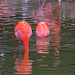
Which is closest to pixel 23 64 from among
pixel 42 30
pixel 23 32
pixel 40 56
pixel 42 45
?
pixel 40 56

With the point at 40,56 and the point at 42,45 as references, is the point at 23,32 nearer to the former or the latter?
the point at 40,56

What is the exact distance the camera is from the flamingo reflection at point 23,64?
3.88 meters

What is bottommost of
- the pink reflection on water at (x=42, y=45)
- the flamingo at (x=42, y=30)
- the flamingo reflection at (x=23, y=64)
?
the flamingo reflection at (x=23, y=64)

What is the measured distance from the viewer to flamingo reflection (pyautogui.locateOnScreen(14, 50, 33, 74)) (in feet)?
12.7

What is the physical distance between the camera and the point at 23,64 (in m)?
4.24

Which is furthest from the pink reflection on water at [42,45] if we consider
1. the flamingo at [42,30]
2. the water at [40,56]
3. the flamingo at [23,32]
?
the flamingo at [23,32]

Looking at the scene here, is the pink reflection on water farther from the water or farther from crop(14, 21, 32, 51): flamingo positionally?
crop(14, 21, 32, 51): flamingo

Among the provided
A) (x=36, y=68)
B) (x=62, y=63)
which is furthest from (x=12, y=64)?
(x=62, y=63)

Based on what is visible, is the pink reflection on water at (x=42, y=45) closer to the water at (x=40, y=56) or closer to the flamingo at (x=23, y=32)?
Answer: the water at (x=40, y=56)

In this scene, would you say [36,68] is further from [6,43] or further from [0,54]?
[6,43]

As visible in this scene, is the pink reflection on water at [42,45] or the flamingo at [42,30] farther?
the flamingo at [42,30]

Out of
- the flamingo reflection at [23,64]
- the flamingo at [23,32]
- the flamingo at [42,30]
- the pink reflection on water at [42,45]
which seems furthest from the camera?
the flamingo at [42,30]

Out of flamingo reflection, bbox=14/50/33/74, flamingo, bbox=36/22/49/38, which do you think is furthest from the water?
flamingo, bbox=36/22/49/38

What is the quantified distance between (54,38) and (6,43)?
1.28 m
